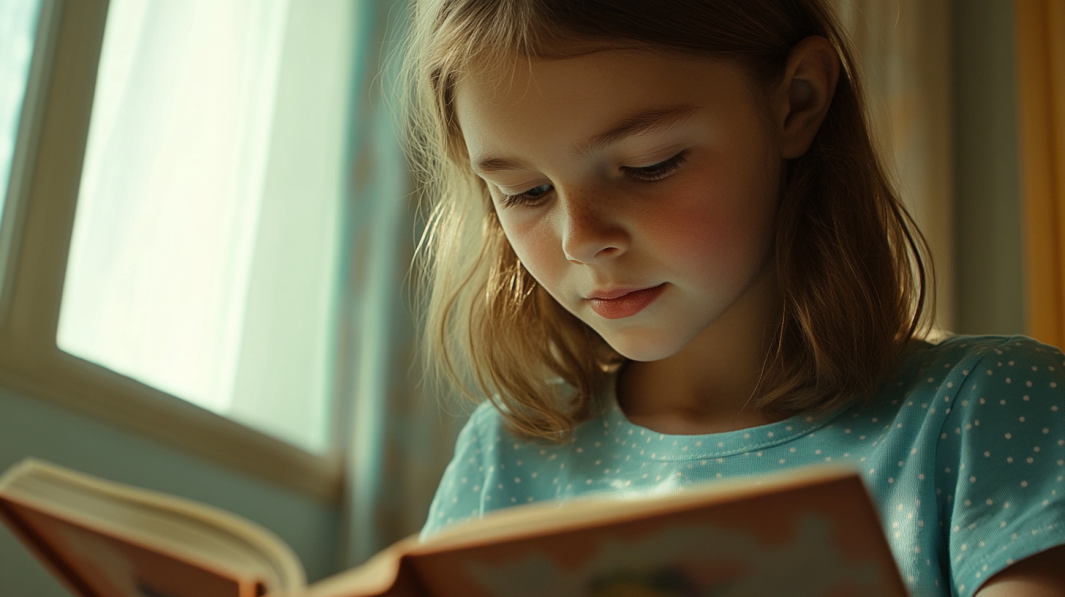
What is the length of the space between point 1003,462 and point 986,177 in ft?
4.54

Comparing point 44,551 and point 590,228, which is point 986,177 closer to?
point 590,228

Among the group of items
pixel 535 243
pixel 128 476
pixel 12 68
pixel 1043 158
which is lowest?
pixel 128 476

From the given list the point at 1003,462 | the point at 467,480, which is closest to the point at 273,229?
the point at 467,480

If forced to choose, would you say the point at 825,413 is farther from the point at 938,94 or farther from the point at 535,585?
the point at 938,94

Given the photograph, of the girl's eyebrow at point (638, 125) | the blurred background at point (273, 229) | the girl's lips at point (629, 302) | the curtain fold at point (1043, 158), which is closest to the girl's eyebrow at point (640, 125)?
the girl's eyebrow at point (638, 125)

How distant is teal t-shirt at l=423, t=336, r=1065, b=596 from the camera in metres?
0.58

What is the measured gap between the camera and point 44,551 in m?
0.50

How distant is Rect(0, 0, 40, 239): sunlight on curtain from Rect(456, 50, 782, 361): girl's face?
0.59 metres

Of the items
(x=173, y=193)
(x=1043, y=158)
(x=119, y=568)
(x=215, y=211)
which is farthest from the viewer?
(x=1043, y=158)

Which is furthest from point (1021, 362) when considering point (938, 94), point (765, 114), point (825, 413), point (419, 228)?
point (938, 94)

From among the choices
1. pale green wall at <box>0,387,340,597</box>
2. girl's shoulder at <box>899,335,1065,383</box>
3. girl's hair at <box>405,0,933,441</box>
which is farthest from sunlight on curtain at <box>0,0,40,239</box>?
girl's shoulder at <box>899,335,1065,383</box>

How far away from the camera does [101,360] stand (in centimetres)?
112

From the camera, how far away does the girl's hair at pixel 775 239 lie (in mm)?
690

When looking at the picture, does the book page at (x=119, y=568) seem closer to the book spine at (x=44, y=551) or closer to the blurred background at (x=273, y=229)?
the book spine at (x=44, y=551)
